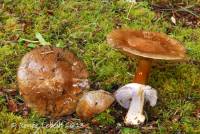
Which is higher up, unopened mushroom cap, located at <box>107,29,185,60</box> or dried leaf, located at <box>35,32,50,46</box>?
unopened mushroom cap, located at <box>107,29,185,60</box>

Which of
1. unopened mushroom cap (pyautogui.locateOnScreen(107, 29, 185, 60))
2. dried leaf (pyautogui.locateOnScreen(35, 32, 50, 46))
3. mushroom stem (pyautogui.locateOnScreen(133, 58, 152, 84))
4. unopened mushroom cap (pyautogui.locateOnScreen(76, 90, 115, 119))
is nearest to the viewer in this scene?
unopened mushroom cap (pyautogui.locateOnScreen(107, 29, 185, 60))

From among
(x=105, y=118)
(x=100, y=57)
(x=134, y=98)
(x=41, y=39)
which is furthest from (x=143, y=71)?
(x=41, y=39)

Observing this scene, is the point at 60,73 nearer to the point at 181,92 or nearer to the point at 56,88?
the point at 56,88

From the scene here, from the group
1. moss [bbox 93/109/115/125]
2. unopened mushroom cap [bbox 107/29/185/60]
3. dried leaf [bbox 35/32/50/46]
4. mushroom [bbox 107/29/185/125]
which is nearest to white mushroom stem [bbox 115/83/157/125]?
mushroom [bbox 107/29/185/125]

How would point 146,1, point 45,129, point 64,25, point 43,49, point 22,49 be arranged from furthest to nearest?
point 146,1
point 64,25
point 22,49
point 43,49
point 45,129

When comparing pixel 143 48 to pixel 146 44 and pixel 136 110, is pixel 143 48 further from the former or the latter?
pixel 136 110

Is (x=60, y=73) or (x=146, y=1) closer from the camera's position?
(x=60, y=73)

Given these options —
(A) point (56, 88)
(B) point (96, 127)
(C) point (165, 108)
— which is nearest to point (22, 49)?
(A) point (56, 88)

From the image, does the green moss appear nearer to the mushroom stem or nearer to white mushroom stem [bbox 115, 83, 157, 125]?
white mushroom stem [bbox 115, 83, 157, 125]
